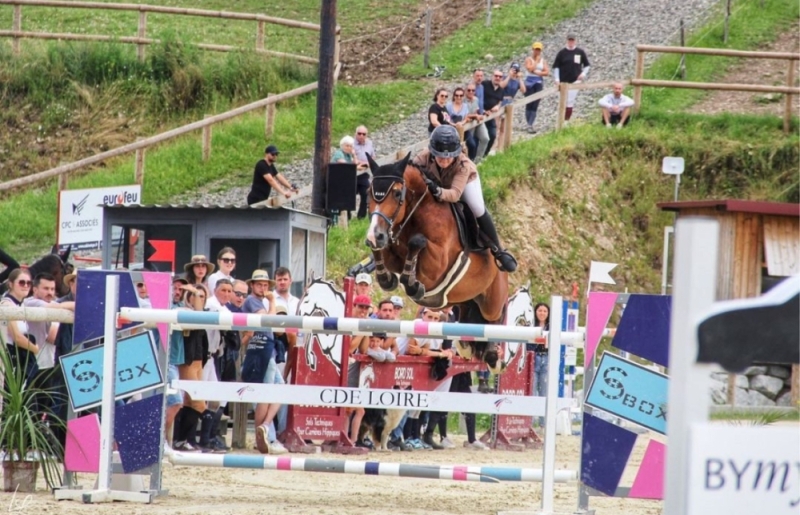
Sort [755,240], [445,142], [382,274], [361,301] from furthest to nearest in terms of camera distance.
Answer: [755,240] < [361,301] < [445,142] < [382,274]

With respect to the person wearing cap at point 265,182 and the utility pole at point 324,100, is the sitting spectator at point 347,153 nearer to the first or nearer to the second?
the person wearing cap at point 265,182

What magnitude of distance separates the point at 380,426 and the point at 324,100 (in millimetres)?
5654

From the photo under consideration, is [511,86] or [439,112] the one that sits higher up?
[511,86]

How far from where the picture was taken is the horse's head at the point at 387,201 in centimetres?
948

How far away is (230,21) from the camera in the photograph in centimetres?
3459

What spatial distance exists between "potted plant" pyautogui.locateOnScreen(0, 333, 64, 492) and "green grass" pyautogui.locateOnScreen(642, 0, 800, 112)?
63.1 feet

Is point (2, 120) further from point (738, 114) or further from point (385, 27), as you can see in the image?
point (738, 114)

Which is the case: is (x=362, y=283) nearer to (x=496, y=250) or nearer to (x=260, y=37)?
(x=496, y=250)

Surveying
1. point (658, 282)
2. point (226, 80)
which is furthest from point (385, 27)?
point (658, 282)

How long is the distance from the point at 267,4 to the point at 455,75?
910 centimetres

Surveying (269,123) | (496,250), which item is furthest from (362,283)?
(269,123)

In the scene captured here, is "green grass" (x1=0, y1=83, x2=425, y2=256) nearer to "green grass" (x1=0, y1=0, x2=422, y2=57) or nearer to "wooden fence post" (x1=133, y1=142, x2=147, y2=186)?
"wooden fence post" (x1=133, y1=142, x2=147, y2=186)

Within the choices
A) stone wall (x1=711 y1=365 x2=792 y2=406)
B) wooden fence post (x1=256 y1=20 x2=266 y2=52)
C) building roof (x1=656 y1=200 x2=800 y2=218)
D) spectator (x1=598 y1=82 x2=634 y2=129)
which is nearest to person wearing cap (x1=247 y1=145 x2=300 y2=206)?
building roof (x1=656 y1=200 x2=800 y2=218)

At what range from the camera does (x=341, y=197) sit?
15984 millimetres
